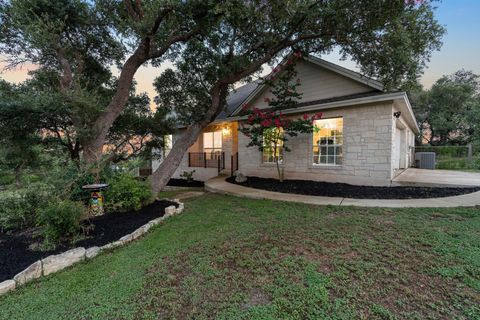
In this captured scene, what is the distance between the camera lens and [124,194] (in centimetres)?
539

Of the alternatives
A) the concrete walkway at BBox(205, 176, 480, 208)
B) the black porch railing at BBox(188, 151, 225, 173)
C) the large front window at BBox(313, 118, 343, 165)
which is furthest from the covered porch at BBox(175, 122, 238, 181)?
the concrete walkway at BBox(205, 176, 480, 208)

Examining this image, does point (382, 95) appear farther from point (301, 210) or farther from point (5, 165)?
point (5, 165)

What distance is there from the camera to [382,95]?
673 cm

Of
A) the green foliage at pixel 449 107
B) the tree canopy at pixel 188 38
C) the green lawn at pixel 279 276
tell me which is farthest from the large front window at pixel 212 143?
the green foliage at pixel 449 107

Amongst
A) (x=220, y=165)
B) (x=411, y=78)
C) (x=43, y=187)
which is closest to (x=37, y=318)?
(x=43, y=187)

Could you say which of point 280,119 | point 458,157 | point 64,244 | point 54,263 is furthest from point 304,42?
A: point 458,157

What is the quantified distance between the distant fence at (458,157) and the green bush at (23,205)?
19.1 meters

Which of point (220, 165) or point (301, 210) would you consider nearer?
point (301, 210)

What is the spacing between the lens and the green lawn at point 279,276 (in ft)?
6.79

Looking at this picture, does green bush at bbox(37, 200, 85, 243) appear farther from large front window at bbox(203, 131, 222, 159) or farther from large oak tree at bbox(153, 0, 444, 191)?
large front window at bbox(203, 131, 222, 159)

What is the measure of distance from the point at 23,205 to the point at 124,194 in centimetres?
185

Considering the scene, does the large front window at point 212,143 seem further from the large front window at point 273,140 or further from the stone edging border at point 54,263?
the stone edging border at point 54,263

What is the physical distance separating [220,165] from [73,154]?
7.20 meters

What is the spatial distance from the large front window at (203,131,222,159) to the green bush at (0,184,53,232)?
30.9 feet
